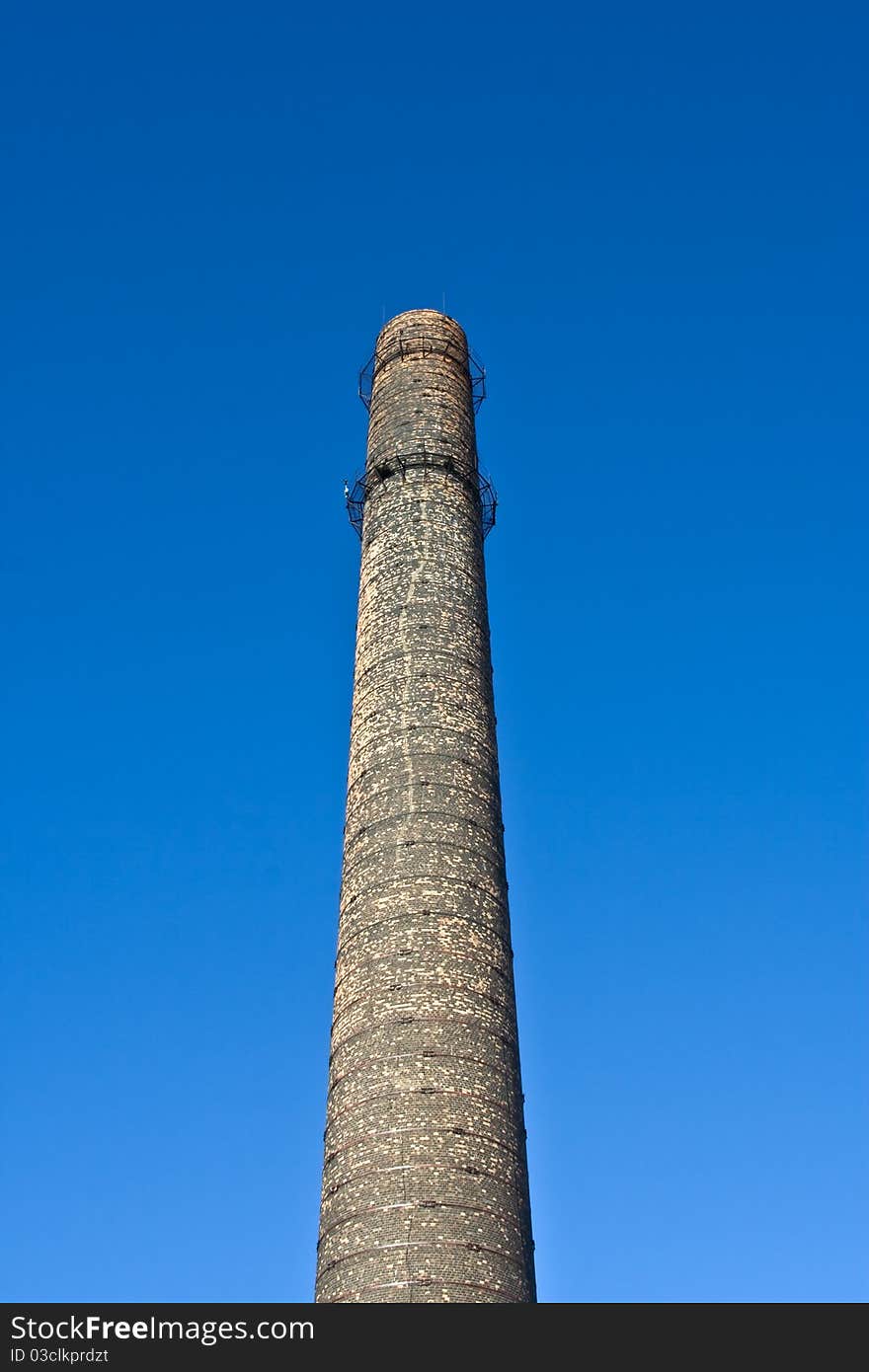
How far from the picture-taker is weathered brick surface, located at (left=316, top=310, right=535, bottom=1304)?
17547 mm

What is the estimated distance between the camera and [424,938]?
1961 cm

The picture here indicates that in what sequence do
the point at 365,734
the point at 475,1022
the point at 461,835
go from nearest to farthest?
the point at 475,1022 → the point at 461,835 → the point at 365,734

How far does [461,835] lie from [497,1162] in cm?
465

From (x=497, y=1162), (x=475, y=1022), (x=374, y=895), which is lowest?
(x=497, y=1162)

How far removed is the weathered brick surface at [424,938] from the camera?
691 inches

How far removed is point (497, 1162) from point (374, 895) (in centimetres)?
402
